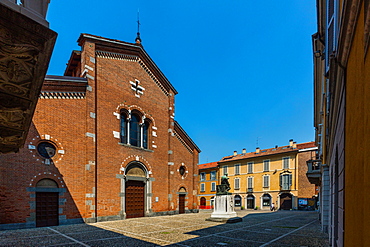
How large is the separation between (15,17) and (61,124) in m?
13.4

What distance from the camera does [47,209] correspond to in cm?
1336

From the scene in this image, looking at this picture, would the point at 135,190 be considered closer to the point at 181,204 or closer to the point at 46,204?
the point at 181,204

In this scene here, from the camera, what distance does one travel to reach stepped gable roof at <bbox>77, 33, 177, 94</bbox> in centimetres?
1716

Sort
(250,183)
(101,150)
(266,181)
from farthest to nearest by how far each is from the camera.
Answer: (250,183)
(266,181)
(101,150)

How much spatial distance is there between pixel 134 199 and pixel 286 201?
27.1 meters

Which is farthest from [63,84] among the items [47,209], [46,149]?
[47,209]

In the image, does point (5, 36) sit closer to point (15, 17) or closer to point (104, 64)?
point (15, 17)

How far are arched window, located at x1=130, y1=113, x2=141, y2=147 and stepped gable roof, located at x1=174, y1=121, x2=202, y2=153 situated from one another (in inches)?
185

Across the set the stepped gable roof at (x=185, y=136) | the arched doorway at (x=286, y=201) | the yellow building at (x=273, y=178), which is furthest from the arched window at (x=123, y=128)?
the arched doorway at (x=286, y=201)

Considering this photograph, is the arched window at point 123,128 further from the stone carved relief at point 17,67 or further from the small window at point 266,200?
the small window at point 266,200

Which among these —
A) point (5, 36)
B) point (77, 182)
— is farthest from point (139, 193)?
point (5, 36)

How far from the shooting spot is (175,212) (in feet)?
69.4

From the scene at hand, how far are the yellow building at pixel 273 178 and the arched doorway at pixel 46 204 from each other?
1121 inches

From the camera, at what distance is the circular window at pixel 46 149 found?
13445mm
